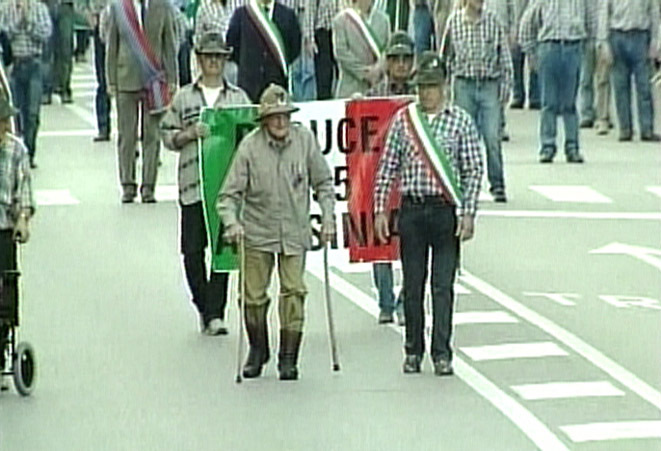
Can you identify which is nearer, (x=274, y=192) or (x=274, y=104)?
(x=274, y=104)

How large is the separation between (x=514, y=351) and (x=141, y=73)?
28.3 ft

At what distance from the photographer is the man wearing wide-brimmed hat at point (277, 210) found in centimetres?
1490

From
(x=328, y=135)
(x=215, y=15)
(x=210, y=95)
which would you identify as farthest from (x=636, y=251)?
(x=215, y=15)

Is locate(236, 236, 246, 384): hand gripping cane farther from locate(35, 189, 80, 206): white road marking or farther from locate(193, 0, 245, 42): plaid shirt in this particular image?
locate(35, 189, 80, 206): white road marking

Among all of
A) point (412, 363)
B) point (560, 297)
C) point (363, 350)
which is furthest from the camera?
point (560, 297)

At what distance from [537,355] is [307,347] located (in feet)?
5.26

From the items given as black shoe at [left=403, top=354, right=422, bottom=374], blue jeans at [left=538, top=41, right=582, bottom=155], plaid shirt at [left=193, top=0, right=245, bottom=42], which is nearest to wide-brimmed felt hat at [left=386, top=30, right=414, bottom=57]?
black shoe at [left=403, top=354, right=422, bottom=374]

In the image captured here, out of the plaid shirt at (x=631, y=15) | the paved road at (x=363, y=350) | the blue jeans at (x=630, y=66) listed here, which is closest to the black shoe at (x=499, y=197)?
the paved road at (x=363, y=350)

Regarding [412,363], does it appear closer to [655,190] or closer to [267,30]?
[267,30]

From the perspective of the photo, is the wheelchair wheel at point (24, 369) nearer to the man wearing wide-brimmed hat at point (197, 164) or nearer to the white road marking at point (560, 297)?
the man wearing wide-brimmed hat at point (197, 164)

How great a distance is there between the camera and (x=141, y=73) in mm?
23594

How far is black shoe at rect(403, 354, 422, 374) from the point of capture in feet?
49.7

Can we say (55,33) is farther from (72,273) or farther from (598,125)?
(72,273)

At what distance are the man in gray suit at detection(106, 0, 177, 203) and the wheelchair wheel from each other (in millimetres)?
8806
